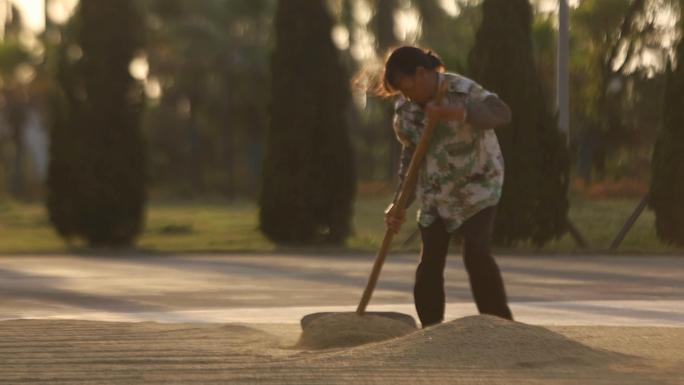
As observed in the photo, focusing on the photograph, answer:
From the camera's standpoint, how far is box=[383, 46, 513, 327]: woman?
26.1 ft

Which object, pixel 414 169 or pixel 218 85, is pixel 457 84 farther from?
pixel 218 85

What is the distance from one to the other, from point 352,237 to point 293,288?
941cm

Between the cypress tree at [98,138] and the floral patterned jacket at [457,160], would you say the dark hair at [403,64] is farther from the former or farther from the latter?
the cypress tree at [98,138]

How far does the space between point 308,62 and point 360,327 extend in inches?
510

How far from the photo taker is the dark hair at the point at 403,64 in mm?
7914

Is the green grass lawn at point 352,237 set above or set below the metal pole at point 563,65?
below

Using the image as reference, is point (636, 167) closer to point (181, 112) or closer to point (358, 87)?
point (358, 87)

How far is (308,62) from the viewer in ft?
68.7

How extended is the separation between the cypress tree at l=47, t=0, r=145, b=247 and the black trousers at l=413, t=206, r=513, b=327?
12.8 m

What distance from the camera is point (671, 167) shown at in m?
18.2

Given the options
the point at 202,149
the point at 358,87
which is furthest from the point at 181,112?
the point at 358,87

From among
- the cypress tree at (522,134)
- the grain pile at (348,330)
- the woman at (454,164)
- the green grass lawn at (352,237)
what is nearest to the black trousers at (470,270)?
the woman at (454,164)

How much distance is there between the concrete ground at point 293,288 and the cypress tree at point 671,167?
1.36m

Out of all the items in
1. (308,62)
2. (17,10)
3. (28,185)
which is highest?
(308,62)
